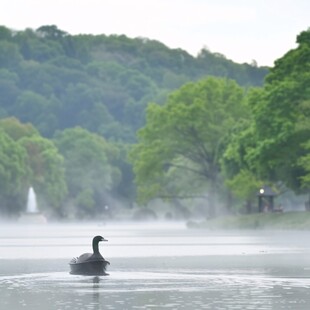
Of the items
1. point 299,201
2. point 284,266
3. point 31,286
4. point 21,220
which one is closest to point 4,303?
point 31,286

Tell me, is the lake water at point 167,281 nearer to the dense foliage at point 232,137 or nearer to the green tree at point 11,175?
the dense foliage at point 232,137

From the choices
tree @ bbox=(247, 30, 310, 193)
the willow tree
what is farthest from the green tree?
tree @ bbox=(247, 30, 310, 193)

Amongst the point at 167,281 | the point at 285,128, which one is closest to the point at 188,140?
the point at 285,128

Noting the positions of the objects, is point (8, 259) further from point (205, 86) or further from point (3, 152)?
point (3, 152)

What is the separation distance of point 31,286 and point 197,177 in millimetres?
96130

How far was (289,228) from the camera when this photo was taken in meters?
98.3

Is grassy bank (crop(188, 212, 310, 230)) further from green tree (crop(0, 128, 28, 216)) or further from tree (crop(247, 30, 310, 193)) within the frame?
green tree (crop(0, 128, 28, 216))

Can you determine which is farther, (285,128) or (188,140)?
(188,140)

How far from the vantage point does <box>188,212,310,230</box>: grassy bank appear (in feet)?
321

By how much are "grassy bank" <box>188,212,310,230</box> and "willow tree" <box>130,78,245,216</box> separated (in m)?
13.6

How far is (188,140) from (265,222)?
29197 millimetres

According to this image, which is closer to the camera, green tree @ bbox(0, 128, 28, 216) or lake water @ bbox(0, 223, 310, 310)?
lake water @ bbox(0, 223, 310, 310)

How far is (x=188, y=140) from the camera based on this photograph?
5202 inches

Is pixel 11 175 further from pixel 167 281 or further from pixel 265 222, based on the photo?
pixel 167 281
